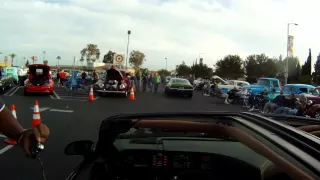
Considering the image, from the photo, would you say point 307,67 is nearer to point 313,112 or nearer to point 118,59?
point 118,59

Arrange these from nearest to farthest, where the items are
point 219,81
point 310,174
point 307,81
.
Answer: point 310,174, point 219,81, point 307,81

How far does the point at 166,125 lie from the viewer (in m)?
2.56

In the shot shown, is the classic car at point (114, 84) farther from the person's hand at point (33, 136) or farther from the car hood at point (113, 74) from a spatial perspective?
the person's hand at point (33, 136)

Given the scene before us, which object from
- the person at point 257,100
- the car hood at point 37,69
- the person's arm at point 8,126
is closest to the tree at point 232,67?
the person at point 257,100

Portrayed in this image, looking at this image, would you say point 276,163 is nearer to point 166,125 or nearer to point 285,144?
point 285,144

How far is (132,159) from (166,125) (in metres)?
0.48

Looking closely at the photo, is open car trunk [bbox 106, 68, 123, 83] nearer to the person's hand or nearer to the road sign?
the road sign

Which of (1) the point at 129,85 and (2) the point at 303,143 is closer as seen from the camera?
(2) the point at 303,143

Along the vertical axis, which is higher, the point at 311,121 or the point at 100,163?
the point at 311,121

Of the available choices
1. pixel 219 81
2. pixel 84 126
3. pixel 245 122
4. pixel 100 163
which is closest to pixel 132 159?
pixel 100 163

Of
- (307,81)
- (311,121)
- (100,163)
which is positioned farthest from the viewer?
(307,81)

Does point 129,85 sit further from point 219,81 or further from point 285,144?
point 285,144

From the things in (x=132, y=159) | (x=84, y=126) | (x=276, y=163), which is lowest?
(x=84, y=126)

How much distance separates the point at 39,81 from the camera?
19625 millimetres
